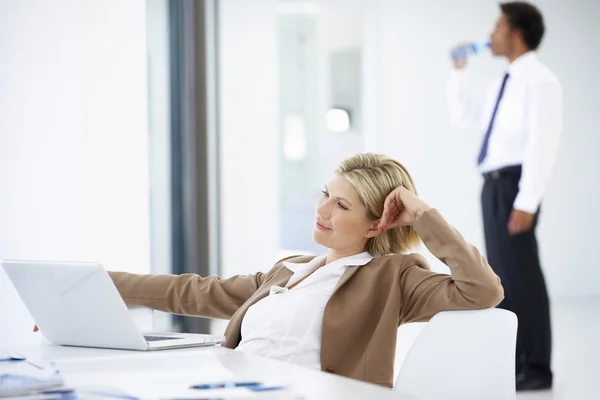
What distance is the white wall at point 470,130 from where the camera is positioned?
Result: 6.27m

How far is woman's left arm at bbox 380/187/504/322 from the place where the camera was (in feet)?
4.93

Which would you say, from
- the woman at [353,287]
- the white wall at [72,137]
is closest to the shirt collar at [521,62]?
the white wall at [72,137]

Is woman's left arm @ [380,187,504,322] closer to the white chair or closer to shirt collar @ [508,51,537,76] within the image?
the white chair

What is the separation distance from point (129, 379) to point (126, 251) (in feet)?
8.04

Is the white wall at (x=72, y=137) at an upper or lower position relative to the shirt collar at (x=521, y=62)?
lower

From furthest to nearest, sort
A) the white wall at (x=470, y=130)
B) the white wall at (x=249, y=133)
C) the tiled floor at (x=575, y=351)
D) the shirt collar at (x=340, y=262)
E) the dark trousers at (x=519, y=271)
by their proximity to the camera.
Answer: the white wall at (x=470, y=130) < the white wall at (x=249, y=133) < the dark trousers at (x=519, y=271) < the tiled floor at (x=575, y=351) < the shirt collar at (x=340, y=262)

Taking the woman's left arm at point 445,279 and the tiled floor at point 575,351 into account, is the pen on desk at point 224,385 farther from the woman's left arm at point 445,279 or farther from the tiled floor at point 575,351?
the tiled floor at point 575,351

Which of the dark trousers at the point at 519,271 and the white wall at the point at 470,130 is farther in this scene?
the white wall at the point at 470,130

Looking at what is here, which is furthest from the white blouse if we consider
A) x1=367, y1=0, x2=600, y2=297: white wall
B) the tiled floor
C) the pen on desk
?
x1=367, y1=0, x2=600, y2=297: white wall

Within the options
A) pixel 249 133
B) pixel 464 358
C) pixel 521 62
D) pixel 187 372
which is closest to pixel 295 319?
pixel 464 358

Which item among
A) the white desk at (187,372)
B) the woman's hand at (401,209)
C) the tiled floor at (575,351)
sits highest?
the woman's hand at (401,209)

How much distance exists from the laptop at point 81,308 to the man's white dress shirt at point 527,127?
234 centimetres

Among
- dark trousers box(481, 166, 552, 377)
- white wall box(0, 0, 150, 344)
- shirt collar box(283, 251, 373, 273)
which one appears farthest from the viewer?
dark trousers box(481, 166, 552, 377)

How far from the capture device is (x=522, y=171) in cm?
358
